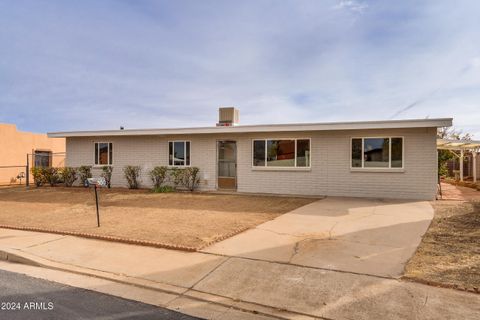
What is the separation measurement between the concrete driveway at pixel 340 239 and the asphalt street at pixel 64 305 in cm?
210

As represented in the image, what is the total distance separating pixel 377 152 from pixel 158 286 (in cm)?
1105

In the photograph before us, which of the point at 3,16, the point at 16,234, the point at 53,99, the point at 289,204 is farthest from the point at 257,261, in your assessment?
the point at 53,99

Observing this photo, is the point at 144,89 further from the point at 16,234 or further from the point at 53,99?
the point at 16,234

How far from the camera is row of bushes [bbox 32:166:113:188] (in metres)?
17.7

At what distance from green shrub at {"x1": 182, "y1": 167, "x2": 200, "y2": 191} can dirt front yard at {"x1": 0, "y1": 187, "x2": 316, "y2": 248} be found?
1.37 metres

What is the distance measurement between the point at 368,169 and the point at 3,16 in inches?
562

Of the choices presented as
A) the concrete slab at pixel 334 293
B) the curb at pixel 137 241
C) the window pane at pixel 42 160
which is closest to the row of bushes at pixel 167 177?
the curb at pixel 137 241

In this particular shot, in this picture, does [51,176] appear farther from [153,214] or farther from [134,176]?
[153,214]

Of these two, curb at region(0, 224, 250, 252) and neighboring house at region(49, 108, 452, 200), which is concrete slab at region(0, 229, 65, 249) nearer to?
curb at region(0, 224, 250, 252)

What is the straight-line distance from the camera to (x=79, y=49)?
52.5 ft

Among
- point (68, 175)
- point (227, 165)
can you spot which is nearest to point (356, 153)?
point (227, 165)

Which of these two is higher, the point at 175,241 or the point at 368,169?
the point at 368,169

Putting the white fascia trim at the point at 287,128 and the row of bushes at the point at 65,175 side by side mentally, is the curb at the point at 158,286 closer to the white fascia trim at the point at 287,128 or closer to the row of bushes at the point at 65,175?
the white fascia trim at the point at 287,128

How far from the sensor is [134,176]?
16.9 m
